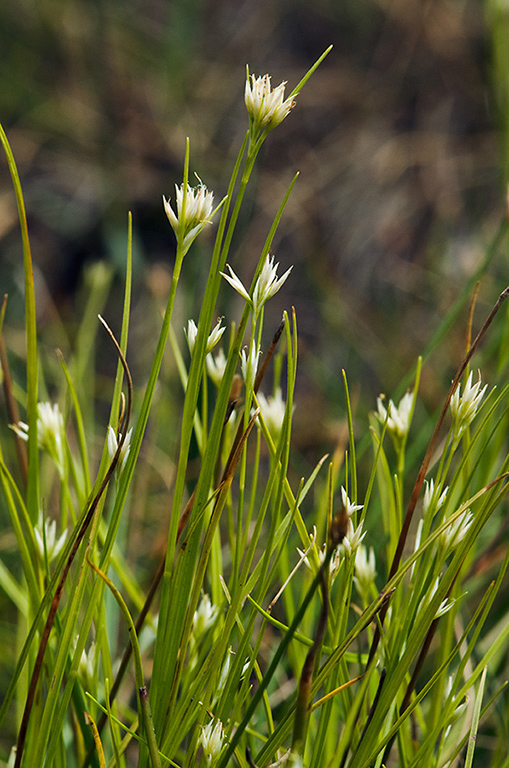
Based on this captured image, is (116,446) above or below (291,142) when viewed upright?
below

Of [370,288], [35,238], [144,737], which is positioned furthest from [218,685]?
[35,238]

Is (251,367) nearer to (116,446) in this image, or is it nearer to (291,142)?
(116,446)

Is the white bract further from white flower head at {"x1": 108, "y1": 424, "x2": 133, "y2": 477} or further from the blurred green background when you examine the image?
the blurred green background

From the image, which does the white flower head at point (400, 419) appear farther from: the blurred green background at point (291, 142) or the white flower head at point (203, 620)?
the blurred green background at point (291, 142)

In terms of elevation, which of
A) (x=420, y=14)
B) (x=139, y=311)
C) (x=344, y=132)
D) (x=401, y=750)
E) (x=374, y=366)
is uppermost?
(x=420, y=14)

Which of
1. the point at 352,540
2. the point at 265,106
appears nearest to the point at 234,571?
the point at 352,540

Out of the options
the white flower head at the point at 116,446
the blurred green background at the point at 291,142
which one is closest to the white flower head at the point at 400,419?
the white flower head at the point at 116,446

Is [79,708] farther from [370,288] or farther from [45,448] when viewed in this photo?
[370,288]
